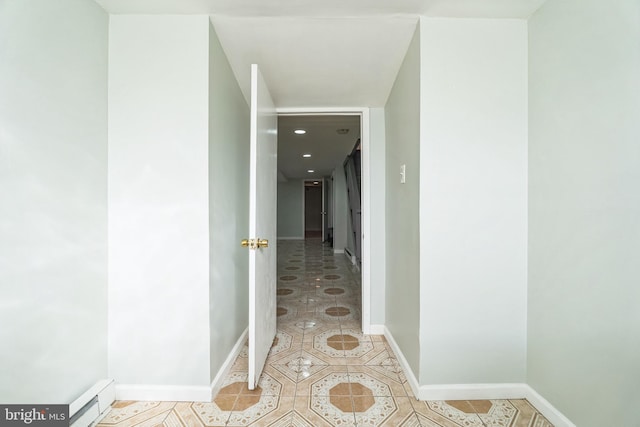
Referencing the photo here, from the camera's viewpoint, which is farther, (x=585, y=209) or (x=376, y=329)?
(x=376, y=329)

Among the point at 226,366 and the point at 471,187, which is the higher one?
the point at 471,187

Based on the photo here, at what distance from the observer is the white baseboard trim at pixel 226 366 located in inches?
61.9

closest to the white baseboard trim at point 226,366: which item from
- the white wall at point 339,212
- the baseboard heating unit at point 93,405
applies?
the baseboard heating unit at point 93,405

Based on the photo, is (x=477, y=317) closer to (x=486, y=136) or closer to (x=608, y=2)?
(x=486, y=136)

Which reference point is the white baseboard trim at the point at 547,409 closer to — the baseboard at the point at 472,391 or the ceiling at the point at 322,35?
the baseboard at the point at 472,391

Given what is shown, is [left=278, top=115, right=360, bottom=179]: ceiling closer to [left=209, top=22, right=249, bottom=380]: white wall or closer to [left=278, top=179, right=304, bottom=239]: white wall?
[left=209, top=22, right=249, bottom=380]: white wall

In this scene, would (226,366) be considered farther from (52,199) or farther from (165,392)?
(52,199)

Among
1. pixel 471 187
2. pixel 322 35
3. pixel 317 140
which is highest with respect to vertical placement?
pixel 317 140

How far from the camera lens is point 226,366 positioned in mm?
1774

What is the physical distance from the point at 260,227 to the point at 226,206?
262mm

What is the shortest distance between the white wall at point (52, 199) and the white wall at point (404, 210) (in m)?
1.67

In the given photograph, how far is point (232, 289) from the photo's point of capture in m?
1.94

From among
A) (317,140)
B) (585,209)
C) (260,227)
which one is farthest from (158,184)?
(317,140)

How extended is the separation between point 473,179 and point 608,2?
2.68ft
